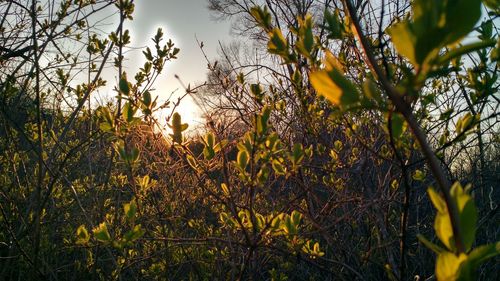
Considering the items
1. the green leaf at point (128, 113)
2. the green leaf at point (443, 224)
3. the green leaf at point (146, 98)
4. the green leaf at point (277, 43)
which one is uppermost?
the green leaf at point (277, 43)

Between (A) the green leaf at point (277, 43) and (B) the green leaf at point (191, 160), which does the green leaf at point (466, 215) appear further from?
(B) the green leaf at point (191, 160)

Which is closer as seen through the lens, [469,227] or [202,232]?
[469,227]

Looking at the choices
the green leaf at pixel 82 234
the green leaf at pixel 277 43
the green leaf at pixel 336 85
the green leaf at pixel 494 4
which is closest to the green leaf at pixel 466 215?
the green leaf at pixel 336 85

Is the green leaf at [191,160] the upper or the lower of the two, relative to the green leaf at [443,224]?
upper

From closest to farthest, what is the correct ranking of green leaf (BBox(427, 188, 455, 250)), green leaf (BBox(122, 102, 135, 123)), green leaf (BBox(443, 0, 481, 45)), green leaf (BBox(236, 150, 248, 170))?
green leaf (BBox(443, 0, 481, 45)) → green leaf (BBox(427, 188, 455, 250)) → green leaf (BBox(236, 150, 248, 170)) → green leaf (BBox(122, 102, 135, 123))

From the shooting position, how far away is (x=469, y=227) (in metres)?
0.57

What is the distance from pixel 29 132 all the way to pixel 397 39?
343 centimetres

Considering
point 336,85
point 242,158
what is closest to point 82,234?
point 242,158

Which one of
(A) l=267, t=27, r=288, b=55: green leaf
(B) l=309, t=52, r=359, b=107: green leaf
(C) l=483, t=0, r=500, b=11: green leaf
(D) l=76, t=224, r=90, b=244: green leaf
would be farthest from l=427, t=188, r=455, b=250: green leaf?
(D) l=76, t=224, r=90, b=244: green leaf

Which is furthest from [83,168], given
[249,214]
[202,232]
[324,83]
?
[324,83]

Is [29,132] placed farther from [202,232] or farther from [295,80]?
[295,80]

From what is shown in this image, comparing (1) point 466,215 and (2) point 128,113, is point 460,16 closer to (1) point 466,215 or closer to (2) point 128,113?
(1) point 466,215

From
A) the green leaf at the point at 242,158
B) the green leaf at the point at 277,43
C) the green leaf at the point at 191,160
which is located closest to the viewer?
the green leaf at the point at 277,43

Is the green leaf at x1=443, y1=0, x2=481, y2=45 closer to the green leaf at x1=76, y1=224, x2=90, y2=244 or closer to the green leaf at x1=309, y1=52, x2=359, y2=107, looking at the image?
the green leaf at x1=309, y1=52, x2=359, y2=107
